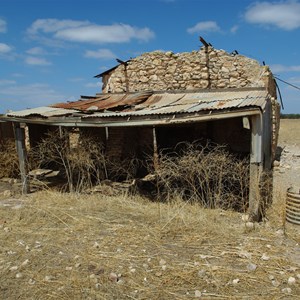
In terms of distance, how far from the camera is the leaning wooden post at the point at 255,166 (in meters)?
6.57

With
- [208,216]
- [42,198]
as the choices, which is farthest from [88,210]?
[208,216]

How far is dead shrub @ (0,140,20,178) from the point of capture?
11.3 meters

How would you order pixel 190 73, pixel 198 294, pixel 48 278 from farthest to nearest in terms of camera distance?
1. pixel 190 73
2. pixel 48 278
3. pixel 198 294

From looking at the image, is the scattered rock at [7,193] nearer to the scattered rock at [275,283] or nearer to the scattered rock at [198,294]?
the scattered rock at [198,294]

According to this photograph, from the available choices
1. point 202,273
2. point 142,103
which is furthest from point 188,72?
point 202,273

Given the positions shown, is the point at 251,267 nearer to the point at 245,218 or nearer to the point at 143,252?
the point at 143,252

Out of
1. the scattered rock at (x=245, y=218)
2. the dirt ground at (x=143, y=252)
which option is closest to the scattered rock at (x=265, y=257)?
the dirt ground at (x=143, y=252)

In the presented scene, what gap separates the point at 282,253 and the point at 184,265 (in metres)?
1.69

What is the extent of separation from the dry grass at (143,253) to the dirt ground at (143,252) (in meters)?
0.01

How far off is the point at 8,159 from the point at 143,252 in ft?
26.1

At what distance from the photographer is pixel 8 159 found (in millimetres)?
11367

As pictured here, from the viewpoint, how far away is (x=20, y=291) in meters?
4.16

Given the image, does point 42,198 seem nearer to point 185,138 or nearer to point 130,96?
point 130,96

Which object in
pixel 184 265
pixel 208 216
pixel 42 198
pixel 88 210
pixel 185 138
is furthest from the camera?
pixel 185 138
